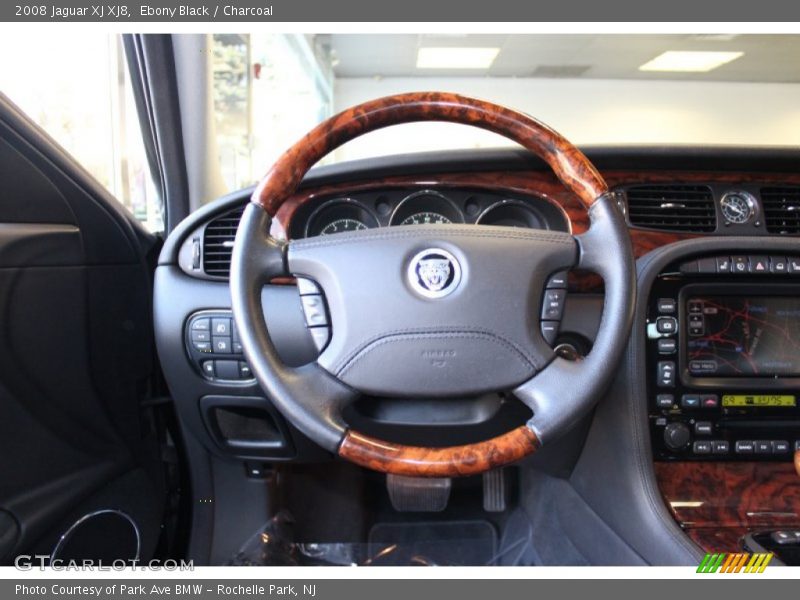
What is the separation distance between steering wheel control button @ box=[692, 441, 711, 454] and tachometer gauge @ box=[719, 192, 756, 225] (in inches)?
16.3

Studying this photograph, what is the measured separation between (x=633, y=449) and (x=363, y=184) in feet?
2.25

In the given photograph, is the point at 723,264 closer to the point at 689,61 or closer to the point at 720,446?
the point at 720,446

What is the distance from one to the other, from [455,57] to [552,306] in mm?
7140

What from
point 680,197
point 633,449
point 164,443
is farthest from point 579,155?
point 164,443

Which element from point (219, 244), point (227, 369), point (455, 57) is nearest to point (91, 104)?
point (219, 244)

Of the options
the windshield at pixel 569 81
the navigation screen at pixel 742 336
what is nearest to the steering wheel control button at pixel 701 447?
the navigation screen at pixel 742 336

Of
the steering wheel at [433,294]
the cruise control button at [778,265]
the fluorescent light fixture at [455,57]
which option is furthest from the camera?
the fluorescent light fixture at [455,57]

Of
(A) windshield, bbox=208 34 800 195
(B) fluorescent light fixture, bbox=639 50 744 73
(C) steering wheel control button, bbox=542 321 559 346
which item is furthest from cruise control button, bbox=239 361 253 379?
(B) fluorescent light fixture, bbox=639 50 744 73

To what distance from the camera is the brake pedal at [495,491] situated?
1440 millimetres

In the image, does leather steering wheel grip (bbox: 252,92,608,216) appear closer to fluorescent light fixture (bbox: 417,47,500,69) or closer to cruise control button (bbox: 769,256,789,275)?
cruise control button (bbox: 769,256,789,275)

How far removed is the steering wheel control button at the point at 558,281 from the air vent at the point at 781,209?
20.7 inches

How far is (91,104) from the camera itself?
141 cm

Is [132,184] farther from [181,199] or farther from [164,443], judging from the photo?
[164,443]

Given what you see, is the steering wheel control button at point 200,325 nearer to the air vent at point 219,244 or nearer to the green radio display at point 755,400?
the air vent at point 219,244
